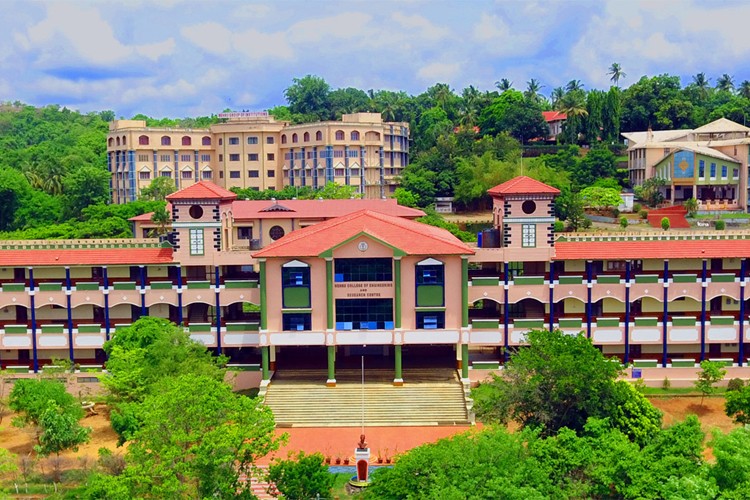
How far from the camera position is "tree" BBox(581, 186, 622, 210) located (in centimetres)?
8356

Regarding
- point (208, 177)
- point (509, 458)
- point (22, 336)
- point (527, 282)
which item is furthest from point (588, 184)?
point (509, 458)

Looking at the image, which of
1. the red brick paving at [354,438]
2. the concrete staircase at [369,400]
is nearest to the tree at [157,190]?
the concrete staircase at [369,400]

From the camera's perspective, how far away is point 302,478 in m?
28.3

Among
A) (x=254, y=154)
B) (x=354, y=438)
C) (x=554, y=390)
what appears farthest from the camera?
(x=254, y=154)

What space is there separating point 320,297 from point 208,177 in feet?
197

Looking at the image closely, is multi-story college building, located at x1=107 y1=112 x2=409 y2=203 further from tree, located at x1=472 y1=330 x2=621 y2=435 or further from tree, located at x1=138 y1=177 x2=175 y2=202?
tree, located at x1=472 y1=330 x2=621 y2=435

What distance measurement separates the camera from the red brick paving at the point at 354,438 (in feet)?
119

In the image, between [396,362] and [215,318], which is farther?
[215,318]

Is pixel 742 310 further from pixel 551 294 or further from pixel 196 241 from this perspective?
pixel 196 241

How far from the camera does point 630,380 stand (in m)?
43.6

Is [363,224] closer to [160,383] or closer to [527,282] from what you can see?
[527,282]

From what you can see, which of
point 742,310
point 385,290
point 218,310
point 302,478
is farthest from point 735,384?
point 218,310

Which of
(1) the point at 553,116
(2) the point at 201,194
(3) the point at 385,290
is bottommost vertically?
(3) the point at 385,290

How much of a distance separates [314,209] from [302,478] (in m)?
34.8
